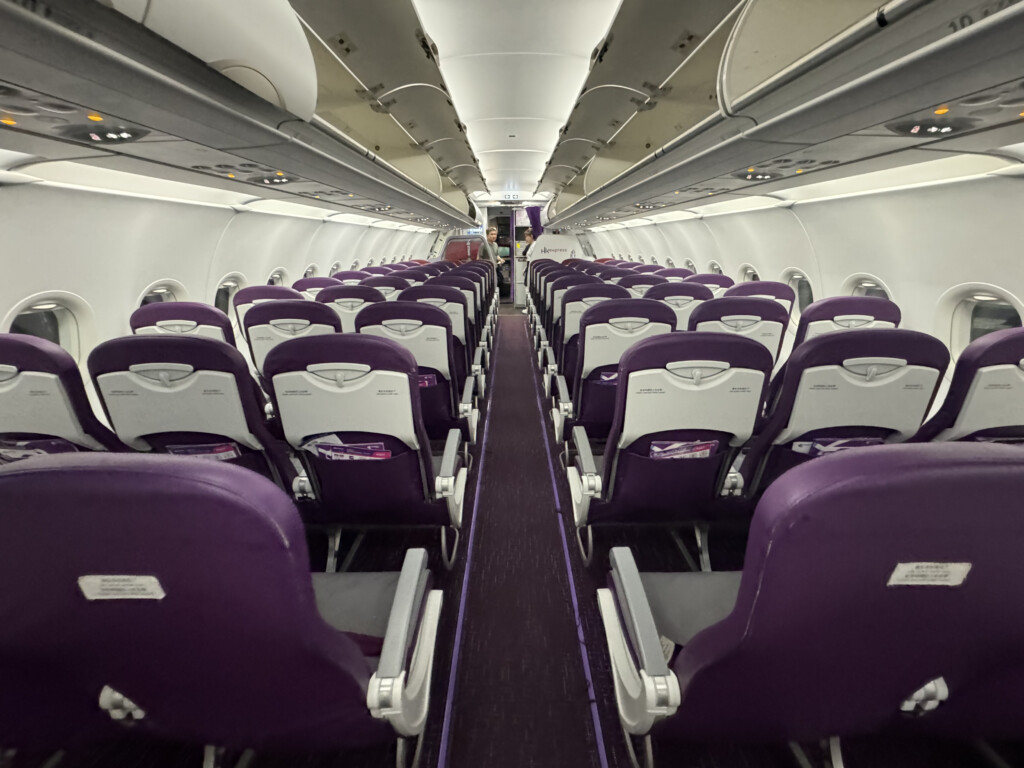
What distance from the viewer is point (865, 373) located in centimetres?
228

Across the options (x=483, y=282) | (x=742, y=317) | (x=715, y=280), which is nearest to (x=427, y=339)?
(x=742, y=317)

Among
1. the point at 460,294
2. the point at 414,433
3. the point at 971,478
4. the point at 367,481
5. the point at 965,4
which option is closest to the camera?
the point at 971,478

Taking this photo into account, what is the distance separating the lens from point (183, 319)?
4.29m

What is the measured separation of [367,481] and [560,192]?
12.4 meters

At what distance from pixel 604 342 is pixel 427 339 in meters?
1.30

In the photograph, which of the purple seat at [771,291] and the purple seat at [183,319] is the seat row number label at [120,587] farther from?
the purple seat at [771,291]

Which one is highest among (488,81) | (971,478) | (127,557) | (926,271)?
(488,81)

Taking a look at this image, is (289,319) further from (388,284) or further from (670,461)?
(388,284)

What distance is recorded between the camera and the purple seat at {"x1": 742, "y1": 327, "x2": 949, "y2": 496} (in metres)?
2.18

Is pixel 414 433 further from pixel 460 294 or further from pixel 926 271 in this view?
pixel 926 271

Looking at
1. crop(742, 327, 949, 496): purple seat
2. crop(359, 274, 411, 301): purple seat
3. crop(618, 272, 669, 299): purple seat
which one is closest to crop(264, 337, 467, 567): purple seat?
crop(742, 327, 949, 496): purple seat

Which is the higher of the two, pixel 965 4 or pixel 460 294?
pixel 965 4

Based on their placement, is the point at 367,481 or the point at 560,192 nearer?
the point at 367,481

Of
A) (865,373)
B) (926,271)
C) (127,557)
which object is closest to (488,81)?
(865,373)
